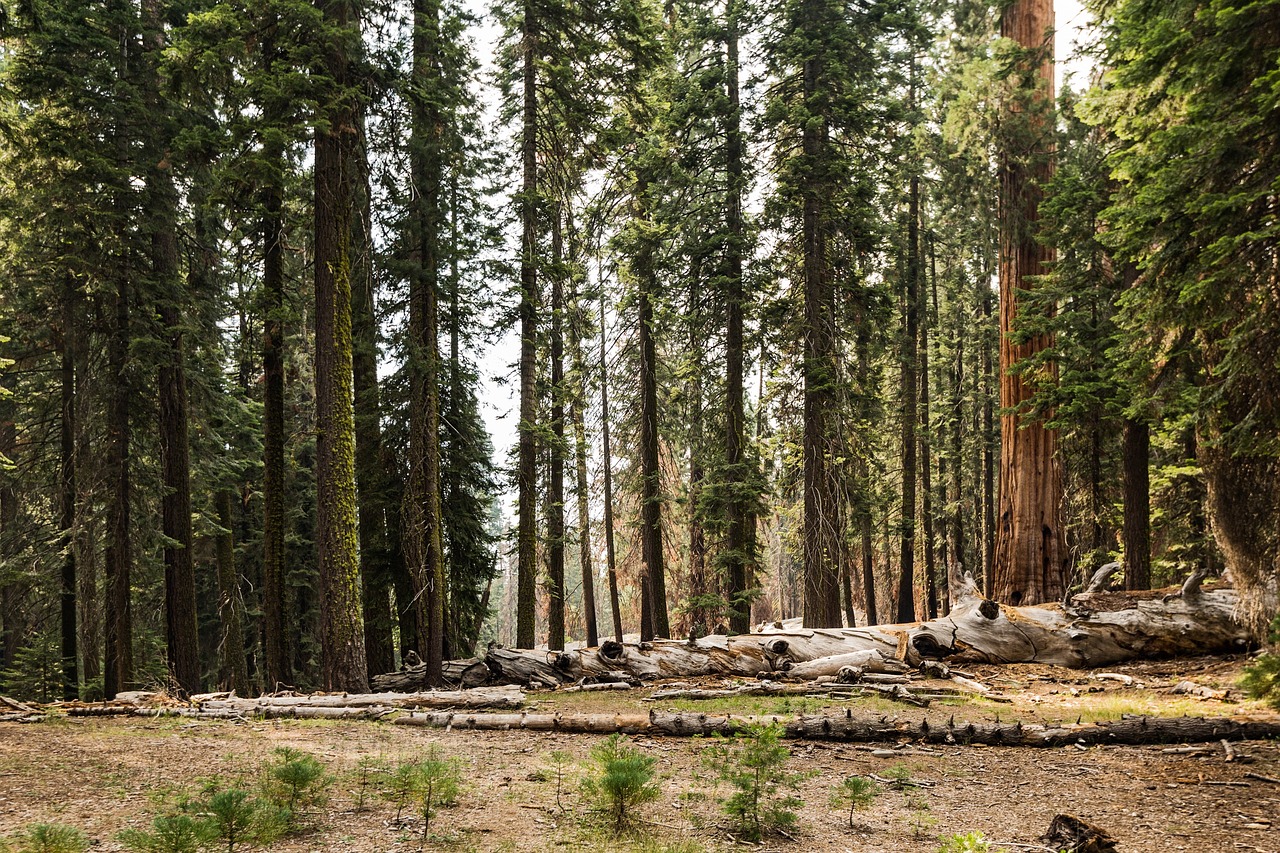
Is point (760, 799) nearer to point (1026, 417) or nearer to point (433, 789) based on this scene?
point (433, 789)

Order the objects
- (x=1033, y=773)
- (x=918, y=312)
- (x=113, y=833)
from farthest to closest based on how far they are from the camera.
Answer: (x=918, y=312) < (x=1033, y=773) < (x=113, y=833)

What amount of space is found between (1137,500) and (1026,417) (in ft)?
8.18

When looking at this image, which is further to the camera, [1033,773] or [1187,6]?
[1187,6]

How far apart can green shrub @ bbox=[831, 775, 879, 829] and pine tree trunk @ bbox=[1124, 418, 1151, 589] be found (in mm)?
10426

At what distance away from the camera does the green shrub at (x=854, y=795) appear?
16.2 feet

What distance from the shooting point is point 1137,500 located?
1298 cm

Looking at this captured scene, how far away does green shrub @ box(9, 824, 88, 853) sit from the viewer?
3.83 m

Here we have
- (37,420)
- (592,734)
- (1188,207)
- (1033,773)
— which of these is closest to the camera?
(1033,773)

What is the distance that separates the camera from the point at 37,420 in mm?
17281

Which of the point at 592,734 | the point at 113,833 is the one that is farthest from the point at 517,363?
the point at 113,833

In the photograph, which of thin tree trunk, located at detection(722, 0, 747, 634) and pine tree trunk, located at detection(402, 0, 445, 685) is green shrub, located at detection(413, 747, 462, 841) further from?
thin tree trunk, located at detection(722, 0, 747, 634)

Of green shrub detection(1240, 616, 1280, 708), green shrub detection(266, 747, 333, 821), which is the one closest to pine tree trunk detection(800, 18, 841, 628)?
green shrub detection(1240, 616, 1280, 708)

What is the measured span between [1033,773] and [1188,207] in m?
5.71

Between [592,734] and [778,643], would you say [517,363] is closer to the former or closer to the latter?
[778,643]
